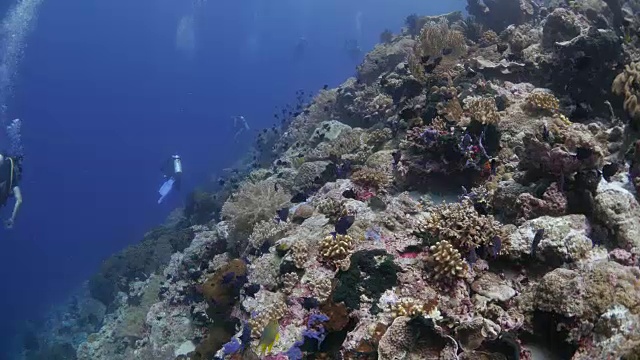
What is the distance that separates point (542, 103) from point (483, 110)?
133cm

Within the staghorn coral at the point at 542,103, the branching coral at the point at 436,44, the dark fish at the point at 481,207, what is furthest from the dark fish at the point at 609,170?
the branching coral at the point at 436,44

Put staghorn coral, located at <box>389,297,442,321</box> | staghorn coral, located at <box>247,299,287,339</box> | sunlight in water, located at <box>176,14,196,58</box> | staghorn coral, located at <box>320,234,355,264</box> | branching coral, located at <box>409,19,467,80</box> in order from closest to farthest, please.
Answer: staghorn coral, located at <box>389,297,442,321</box> → staghorn coral, located at <box>247,299,287,339</box> → staghorn coral, located at <box>320,234,355,264</box> → branching coral, located at <box>409,19,467,80</box> → sunlight in water, located at <box>176,14,196,58</box>

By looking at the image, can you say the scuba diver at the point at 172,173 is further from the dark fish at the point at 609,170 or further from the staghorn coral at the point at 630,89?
Answer: the dark fish at the point at 609,170

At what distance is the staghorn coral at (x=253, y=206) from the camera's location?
962 cm

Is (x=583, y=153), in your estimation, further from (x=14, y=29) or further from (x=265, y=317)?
(x=14, y=29)

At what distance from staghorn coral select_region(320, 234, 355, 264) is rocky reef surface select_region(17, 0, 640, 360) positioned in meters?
0.02

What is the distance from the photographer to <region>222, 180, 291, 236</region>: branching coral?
9.62 metres

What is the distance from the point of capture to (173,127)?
439 ft

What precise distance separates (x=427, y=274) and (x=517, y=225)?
162 centimetres

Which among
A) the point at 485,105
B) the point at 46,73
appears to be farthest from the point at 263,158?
the point at 46,73

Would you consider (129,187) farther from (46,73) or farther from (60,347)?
(60,347)

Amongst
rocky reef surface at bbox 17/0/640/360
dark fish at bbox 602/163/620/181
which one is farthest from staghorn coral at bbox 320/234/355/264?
dark fish at bbox 602/163/620/181

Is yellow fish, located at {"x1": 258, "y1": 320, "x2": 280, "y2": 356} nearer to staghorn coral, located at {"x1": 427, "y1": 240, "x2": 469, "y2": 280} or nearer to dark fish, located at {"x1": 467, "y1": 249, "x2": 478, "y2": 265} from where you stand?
staghorn coral, located at {"x1": 427, "y1": 240, "x2": 469, "y2": 280}

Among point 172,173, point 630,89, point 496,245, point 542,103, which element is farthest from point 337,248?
point 172,173
